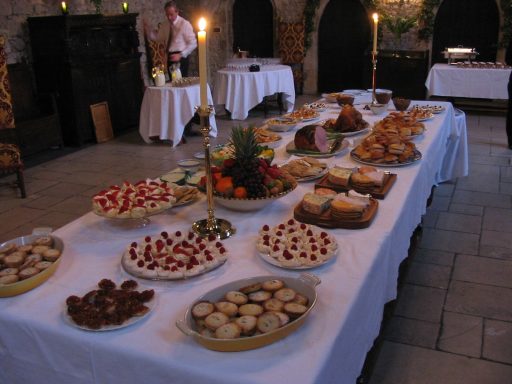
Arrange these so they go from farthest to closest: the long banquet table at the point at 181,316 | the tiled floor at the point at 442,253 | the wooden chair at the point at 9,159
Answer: the wooden chair at the point at 9,159
the tiled floor at the point at 442,253
the long banquet table at the point at 181,316

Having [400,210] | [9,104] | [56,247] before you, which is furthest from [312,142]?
[9,104]

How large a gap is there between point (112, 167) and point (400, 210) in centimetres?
403

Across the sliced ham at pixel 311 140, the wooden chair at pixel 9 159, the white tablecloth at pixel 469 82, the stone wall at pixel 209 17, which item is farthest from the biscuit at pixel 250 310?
the white tablecloth at pixel 469 82

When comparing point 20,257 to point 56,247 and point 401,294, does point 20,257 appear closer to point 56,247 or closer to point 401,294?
point 56,247

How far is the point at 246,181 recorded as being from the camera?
197 cm

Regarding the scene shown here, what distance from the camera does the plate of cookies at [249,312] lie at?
1.22 metres

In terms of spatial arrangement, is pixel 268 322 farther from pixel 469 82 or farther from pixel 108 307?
pixel 469 82

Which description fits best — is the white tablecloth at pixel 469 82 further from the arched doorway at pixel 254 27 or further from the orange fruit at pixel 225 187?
the orange fruit at pixel 225 187

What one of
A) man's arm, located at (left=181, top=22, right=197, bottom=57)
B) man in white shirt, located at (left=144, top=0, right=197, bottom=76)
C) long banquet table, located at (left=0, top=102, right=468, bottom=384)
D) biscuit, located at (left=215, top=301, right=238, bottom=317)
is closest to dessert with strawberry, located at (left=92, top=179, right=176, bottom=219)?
long banquet table, located at (left=0, top=102, right=468, bottom=384)

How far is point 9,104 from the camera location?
4664mm

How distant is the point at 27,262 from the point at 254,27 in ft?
29.8

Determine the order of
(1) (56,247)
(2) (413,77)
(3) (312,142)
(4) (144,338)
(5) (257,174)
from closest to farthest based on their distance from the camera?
(4) (144,338)
(1) (56,247)
(5) (257,174)
(3) (312,142)
(2) (413,77)

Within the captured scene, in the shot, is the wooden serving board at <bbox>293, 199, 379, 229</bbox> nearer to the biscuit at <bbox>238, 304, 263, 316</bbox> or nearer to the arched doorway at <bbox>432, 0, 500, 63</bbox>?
the biscuit at <bbox>238, 304, 263, 316</bbox>

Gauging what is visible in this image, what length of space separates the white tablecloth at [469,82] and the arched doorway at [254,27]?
3.55m
